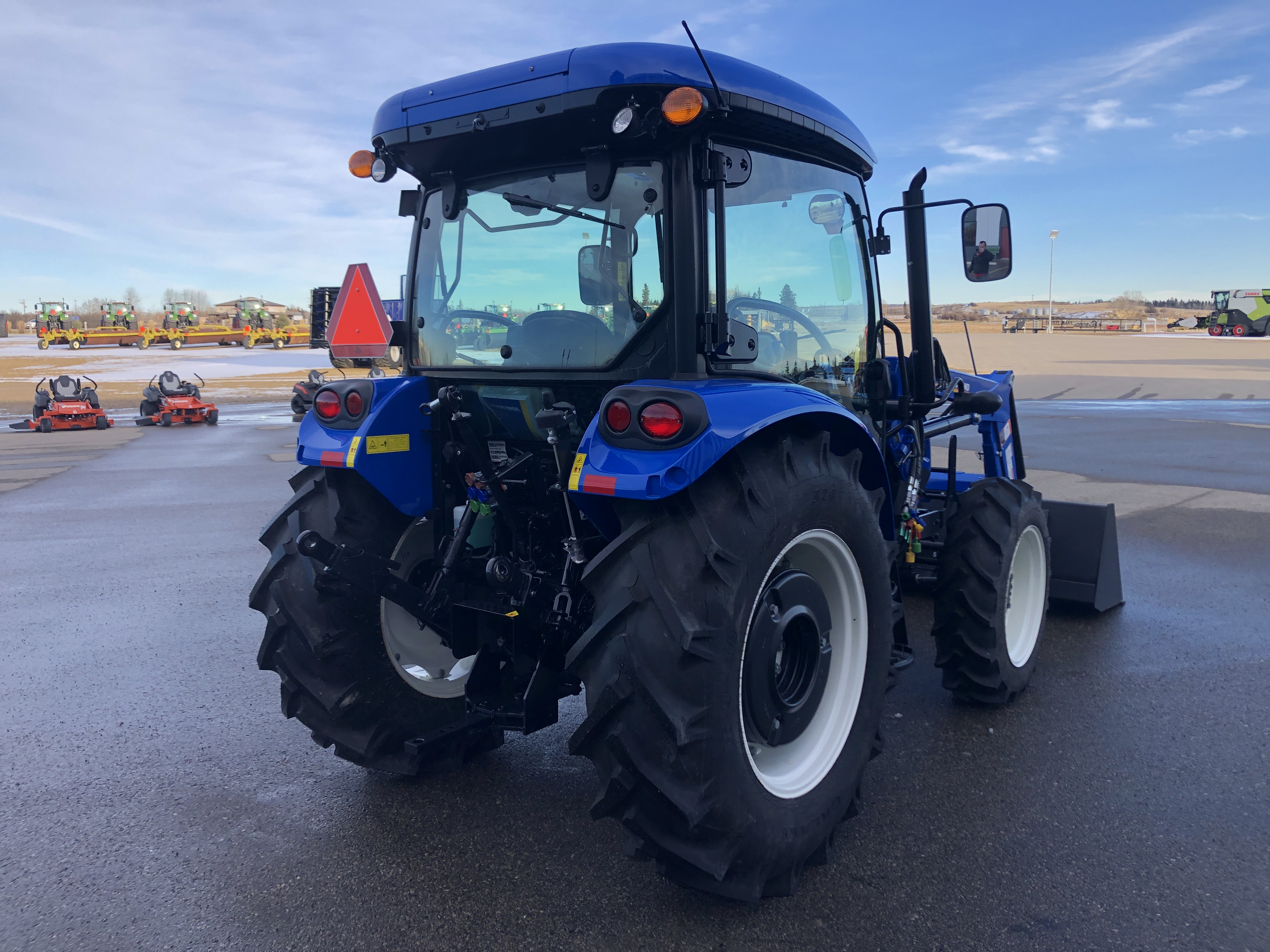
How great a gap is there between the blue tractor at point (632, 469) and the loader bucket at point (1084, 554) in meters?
2.24

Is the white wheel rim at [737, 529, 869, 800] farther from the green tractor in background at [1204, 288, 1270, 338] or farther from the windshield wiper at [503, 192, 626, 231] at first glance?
the green tractor in background at [1204, 288, 1270, 338]

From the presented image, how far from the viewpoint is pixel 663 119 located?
254 cm

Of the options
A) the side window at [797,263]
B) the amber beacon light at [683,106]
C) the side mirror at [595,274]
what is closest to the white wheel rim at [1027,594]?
the side window at [797,263]

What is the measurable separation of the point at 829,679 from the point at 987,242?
2.00 m

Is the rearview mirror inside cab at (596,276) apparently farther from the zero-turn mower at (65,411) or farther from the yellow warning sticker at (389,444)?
the zero-turn mower at (65,411)

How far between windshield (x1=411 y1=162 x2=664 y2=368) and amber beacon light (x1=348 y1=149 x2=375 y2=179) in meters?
0.26

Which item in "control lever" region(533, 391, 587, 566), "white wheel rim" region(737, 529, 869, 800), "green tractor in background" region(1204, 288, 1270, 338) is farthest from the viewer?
"green tractor in background" region(1204, 288, 1270, 338)

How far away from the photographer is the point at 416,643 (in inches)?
137

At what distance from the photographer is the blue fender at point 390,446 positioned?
3.08 meters

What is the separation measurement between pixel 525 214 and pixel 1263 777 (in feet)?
11.4

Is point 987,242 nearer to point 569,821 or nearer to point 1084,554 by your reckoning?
point 1084,554

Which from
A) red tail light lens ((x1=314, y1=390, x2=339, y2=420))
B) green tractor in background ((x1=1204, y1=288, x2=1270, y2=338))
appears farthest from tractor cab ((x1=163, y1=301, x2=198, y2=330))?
green tractor in background ((x1=1204, y1=288, x2=1270, y2=338))

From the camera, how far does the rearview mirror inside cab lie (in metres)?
2.84

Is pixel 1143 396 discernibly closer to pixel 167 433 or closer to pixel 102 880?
pixel 167 433
